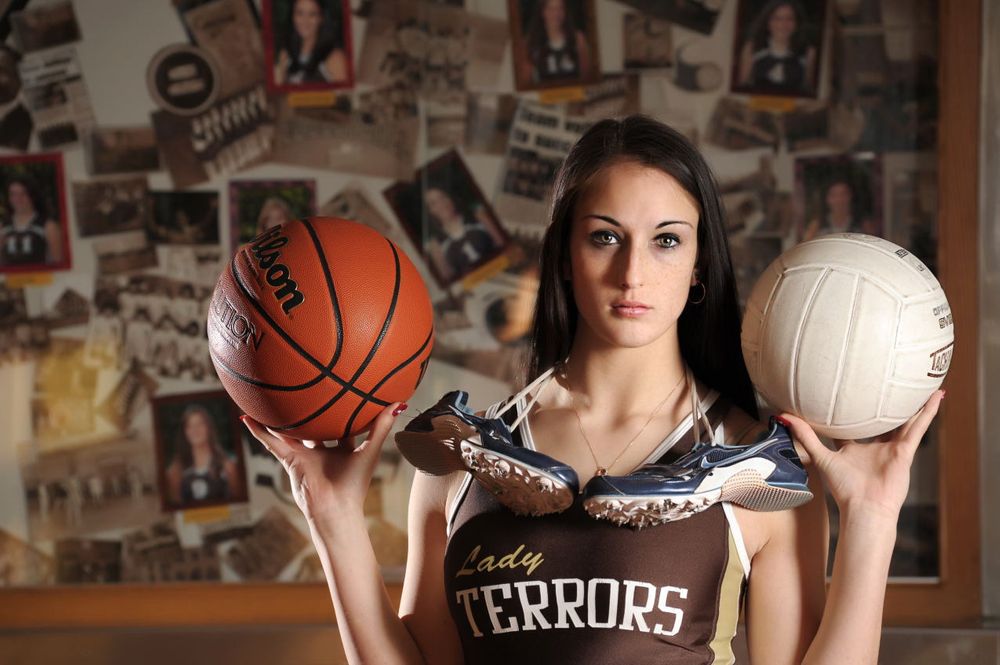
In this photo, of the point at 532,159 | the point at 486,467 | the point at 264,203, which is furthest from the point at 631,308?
the point at 264,203

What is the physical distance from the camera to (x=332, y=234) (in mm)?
1440

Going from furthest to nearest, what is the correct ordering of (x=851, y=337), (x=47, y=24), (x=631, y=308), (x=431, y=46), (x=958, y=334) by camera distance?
1. (x=47, y=24)
2. (x=431, y=46)
3. (x=958, y=334)
4. (x=631, y=308)
5. (x=851, y=337)

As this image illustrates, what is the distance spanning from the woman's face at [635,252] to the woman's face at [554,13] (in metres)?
1.90

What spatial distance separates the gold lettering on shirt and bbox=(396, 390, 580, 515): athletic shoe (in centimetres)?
5

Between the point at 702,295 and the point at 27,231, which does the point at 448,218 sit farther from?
the point at 702,295

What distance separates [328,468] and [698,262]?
23.3 inches

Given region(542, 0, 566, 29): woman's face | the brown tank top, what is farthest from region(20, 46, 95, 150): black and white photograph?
the brown tank top

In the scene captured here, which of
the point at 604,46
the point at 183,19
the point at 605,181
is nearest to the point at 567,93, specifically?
the point at 604,46

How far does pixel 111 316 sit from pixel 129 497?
0.59 m

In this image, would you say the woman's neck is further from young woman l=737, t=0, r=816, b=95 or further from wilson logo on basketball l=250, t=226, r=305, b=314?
young woman l=737, t=0, r=816, b=95

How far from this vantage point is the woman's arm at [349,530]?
1455 mm

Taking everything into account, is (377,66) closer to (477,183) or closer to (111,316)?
(477,183)

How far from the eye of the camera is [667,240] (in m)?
1.35

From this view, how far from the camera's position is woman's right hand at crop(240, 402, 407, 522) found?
57.1 inches
